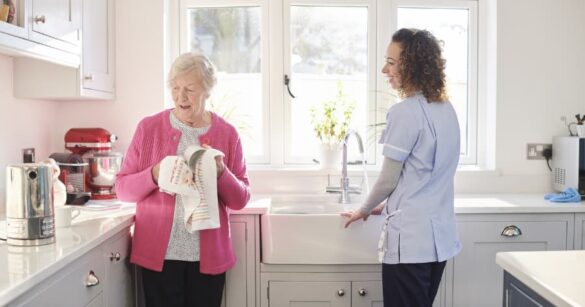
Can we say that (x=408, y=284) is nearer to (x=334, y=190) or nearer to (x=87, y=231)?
(x=334, y=190)

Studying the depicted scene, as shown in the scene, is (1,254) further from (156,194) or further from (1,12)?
(1,12)

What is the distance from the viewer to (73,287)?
5.21 ft

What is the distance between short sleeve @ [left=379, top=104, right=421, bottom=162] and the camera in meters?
1.82

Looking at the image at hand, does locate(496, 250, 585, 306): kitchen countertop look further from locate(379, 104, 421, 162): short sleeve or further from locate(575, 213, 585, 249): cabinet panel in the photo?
locate(575, 213, 585, 249): cabinet panel

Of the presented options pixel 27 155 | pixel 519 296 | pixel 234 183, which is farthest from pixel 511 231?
pixel 27 155

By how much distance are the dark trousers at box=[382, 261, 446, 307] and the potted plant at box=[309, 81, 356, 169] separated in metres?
0.99

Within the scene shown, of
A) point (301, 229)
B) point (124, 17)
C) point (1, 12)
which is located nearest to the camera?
point (1, 12)

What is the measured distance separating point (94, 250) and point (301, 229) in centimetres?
88

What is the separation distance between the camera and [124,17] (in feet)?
9.04

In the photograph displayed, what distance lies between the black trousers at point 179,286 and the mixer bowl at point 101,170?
0.65m

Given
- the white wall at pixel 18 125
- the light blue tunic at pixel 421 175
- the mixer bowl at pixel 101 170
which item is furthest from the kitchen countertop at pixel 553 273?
the white wall at pixel 18 125

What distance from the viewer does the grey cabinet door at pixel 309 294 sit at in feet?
7.81

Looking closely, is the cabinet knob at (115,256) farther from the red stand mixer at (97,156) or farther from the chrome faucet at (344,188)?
the chrome faucet at (344,188)

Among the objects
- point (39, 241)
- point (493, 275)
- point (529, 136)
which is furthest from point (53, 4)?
point (529, 136)
